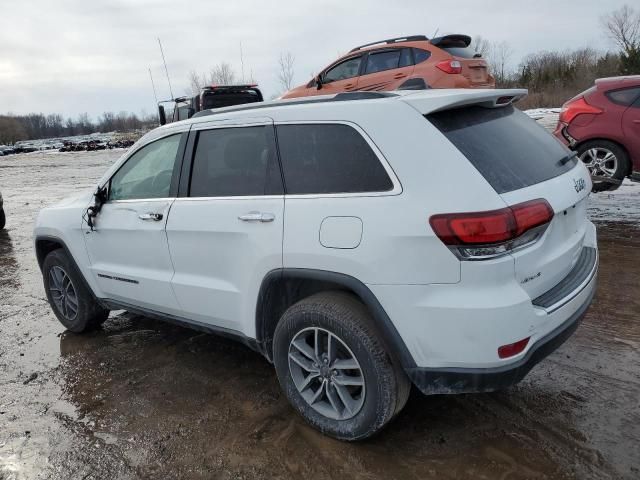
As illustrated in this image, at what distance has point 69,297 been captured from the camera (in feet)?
15.3

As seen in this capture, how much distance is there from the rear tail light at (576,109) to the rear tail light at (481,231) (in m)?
5.72

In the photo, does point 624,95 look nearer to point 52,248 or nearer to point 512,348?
point 512,348

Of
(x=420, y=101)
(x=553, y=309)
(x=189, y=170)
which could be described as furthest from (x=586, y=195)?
(x=189, y=170)

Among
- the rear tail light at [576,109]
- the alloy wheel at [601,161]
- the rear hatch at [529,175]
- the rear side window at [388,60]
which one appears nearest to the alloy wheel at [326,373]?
the rear hatch at [529,175]

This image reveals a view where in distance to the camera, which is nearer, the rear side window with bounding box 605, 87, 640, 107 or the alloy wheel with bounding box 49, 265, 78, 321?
the alloy wheel with bounding box 49, 265, 78, 321

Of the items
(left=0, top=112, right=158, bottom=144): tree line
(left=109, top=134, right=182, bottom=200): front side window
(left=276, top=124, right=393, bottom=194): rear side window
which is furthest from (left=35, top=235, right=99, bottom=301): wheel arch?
(left=0, top=112, right=158, bottom=144): tree line

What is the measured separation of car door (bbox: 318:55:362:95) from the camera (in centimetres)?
1002

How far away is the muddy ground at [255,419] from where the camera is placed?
269 cm

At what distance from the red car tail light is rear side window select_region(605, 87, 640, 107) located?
592 cm

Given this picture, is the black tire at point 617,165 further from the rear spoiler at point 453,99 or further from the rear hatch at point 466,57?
the rear spoiler at point 453,99

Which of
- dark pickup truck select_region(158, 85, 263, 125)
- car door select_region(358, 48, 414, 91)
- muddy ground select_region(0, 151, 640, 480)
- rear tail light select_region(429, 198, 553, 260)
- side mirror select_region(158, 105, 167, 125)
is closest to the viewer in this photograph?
rear tail light select_region(429, 198, 553, 260)

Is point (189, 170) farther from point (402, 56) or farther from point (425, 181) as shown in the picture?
point (402, 56)

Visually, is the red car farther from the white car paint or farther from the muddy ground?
the white car paint

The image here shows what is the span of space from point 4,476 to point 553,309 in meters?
3.00
